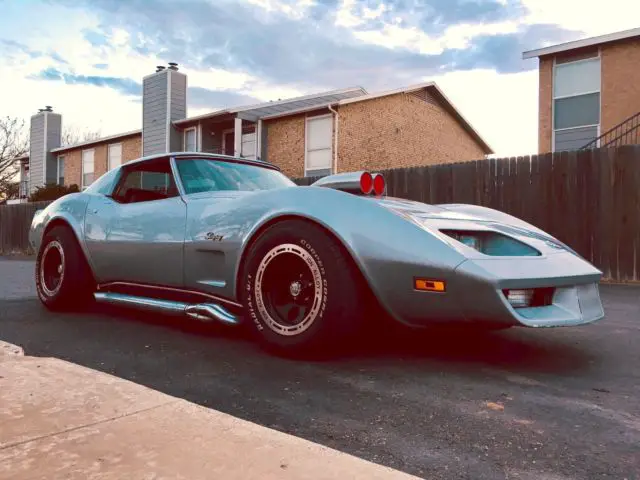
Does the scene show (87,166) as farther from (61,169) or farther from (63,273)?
(63,273)

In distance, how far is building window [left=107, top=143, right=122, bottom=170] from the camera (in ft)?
86.9

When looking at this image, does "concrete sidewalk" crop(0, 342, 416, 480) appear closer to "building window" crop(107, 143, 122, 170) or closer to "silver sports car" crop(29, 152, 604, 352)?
"silver sports car" crop(29, 152, 604, 352)

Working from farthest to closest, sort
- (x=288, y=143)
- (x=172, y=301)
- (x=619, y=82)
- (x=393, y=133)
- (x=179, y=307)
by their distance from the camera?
(x=393, y=133)
(x=288, y=143)
(x=619, y=82)
(x=172, y=301)
(x=179, y=307)

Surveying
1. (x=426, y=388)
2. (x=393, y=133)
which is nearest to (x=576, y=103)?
(x=393, y=133)

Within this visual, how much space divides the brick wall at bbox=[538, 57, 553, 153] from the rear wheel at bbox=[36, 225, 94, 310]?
13.9 metres

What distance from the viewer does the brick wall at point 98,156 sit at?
2558 centimetres

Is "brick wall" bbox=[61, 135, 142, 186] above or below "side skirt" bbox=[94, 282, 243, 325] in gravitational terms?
above

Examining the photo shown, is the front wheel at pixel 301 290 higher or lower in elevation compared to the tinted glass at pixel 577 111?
lower

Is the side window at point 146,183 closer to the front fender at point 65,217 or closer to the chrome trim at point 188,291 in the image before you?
the front fender at point 65,217

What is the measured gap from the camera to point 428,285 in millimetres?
2643

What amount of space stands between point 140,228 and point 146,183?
51cm

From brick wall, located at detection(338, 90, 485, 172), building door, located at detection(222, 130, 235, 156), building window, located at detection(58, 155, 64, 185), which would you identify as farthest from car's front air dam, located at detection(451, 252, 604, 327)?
building window, located at detection(58, 155, 64, 185)

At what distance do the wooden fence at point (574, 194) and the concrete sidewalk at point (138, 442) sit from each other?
779cm

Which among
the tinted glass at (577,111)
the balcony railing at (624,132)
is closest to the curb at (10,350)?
the balcony railing at (624,132)
